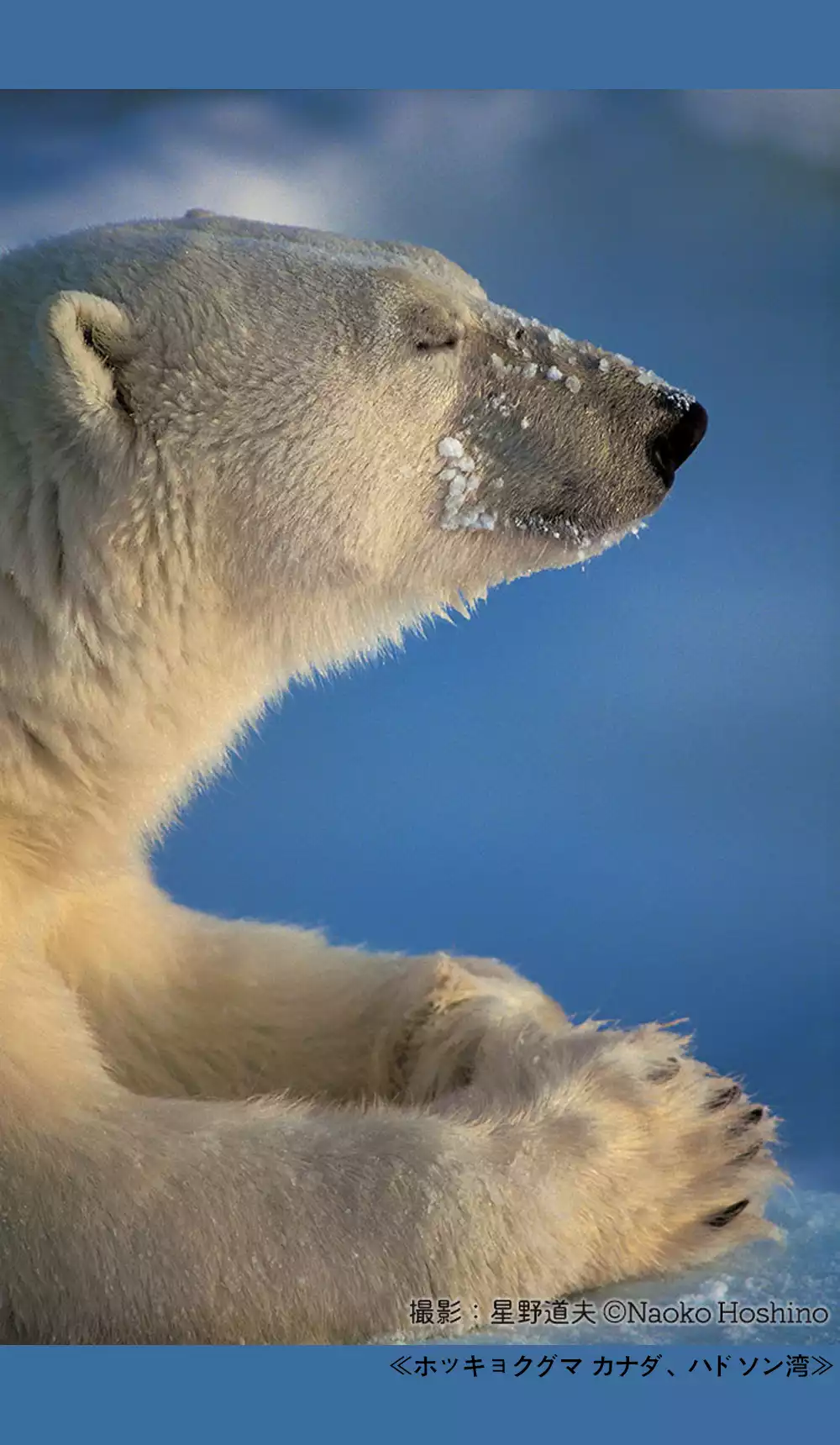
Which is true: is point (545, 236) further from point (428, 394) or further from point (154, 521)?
point (154, 521)

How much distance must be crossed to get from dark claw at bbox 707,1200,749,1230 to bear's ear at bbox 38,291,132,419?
1.16 meters

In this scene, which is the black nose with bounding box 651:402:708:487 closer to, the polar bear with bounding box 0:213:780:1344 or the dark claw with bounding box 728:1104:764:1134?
the polar bear with bounding box 0:213:780:1344

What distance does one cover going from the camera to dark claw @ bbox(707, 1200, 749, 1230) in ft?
6.22

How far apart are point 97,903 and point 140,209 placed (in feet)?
3.98

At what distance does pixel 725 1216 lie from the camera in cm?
190

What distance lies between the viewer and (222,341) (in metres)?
1.83

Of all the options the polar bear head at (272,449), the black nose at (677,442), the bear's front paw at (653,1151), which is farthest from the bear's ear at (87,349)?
the bear's front paw at (653,1151)

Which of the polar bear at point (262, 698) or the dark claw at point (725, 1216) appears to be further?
the dark claw at point (725, 1216)

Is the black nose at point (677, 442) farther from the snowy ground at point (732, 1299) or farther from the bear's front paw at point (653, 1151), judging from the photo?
the snowy ground at point (732, 1299)

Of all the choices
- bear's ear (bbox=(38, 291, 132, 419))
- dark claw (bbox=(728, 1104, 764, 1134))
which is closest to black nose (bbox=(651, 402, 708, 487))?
bear's ear (bbox=(38, 291, 132, 419))

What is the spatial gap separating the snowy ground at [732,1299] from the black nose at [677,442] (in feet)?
3.20

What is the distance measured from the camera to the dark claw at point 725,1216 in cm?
190

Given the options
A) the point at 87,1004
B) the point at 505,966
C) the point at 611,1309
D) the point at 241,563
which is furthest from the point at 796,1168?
the point at 241,563

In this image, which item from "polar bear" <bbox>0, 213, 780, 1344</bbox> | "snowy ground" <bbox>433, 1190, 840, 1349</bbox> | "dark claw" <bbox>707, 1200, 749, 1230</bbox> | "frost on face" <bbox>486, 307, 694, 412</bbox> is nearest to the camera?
"polar bear" <bbox>0, 213, 780, 1344</bbox>
